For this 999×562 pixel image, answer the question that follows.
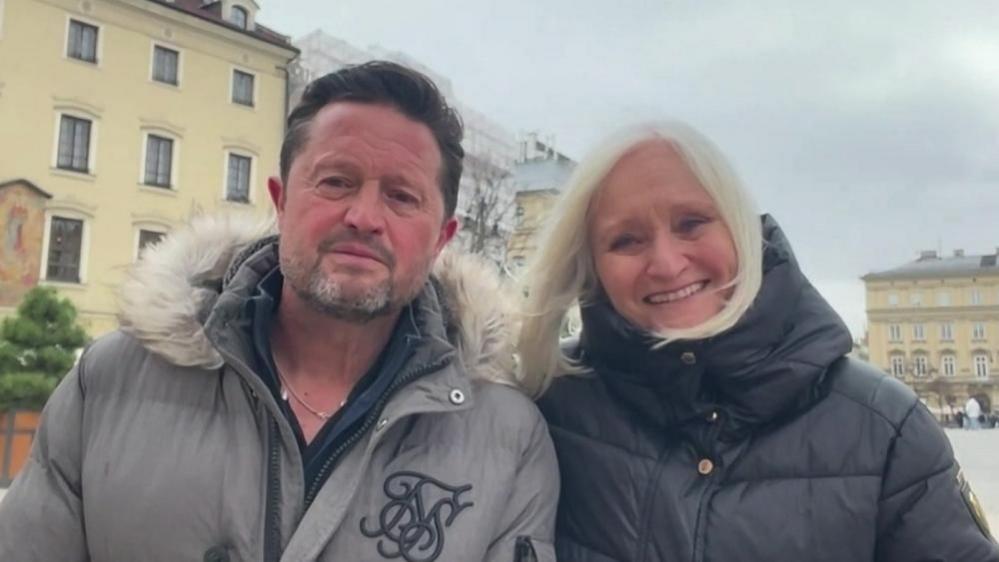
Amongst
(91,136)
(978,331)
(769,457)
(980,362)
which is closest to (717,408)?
(769,457)

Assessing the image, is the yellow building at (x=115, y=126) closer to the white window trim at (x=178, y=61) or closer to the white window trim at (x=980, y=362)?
the white window trim at (x=178, y=61)

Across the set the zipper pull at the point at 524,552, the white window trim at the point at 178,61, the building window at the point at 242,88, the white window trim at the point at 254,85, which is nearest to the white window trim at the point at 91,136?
the white window trim at the point at 178,61

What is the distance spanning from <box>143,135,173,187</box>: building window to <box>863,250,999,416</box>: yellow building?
67444mm

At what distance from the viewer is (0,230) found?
760 inches

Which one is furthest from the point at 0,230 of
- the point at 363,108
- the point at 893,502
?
the point at 893,502

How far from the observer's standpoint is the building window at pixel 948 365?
74062mm

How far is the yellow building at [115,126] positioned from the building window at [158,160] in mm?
29

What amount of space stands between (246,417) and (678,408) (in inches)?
39.0

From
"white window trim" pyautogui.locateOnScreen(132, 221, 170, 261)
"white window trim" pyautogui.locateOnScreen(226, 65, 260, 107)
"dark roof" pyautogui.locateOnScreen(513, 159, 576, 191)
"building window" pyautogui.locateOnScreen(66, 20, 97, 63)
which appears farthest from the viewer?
"dark roof" pyautogui.locateOnScreen(513, 159, 576, 191)

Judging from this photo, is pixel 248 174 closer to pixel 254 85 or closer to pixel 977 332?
pixel 254 85

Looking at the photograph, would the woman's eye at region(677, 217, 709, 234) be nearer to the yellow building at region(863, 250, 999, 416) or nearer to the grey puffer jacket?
the grey puffer jacket

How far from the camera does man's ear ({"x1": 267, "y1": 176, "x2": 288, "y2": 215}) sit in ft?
7.49

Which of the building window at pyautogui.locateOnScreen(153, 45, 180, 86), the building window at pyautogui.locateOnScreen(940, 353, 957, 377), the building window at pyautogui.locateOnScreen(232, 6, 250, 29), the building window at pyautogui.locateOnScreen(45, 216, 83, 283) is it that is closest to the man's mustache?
the building window at pyautogui.locateOnScreen(45, 216, 83, 283)

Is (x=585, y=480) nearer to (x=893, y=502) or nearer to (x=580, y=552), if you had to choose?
(x=580, y=552)
